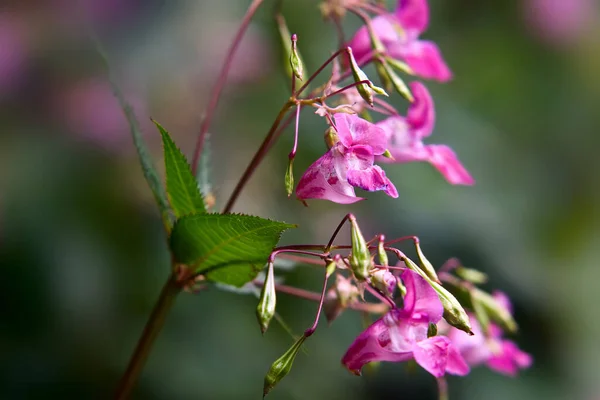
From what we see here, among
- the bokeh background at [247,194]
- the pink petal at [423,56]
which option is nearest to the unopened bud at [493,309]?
the pink petal at [423,56]

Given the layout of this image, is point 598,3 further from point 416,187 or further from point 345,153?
point 345,153

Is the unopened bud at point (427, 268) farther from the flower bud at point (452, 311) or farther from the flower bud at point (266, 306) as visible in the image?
the flower bud at point (266, 306)

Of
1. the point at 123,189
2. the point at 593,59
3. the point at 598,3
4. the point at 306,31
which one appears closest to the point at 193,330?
the point at 123,189

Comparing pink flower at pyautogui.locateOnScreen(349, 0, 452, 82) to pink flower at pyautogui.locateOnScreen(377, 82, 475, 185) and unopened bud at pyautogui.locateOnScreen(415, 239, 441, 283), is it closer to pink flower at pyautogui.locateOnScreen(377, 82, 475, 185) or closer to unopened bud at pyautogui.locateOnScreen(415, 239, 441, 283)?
pink flower at pyautogui.locateOnScreen(377, 82, 475, 185)

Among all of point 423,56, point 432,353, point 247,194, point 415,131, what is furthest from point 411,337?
point 247,194

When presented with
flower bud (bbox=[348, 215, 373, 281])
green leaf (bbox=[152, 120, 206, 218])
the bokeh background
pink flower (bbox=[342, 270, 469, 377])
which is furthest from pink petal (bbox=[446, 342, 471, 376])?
the bokeh background

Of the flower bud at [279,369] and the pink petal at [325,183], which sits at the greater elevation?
the pink petal at [325,183]

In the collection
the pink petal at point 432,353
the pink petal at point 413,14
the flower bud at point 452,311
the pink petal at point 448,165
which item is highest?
the pink petal at point 413,14
